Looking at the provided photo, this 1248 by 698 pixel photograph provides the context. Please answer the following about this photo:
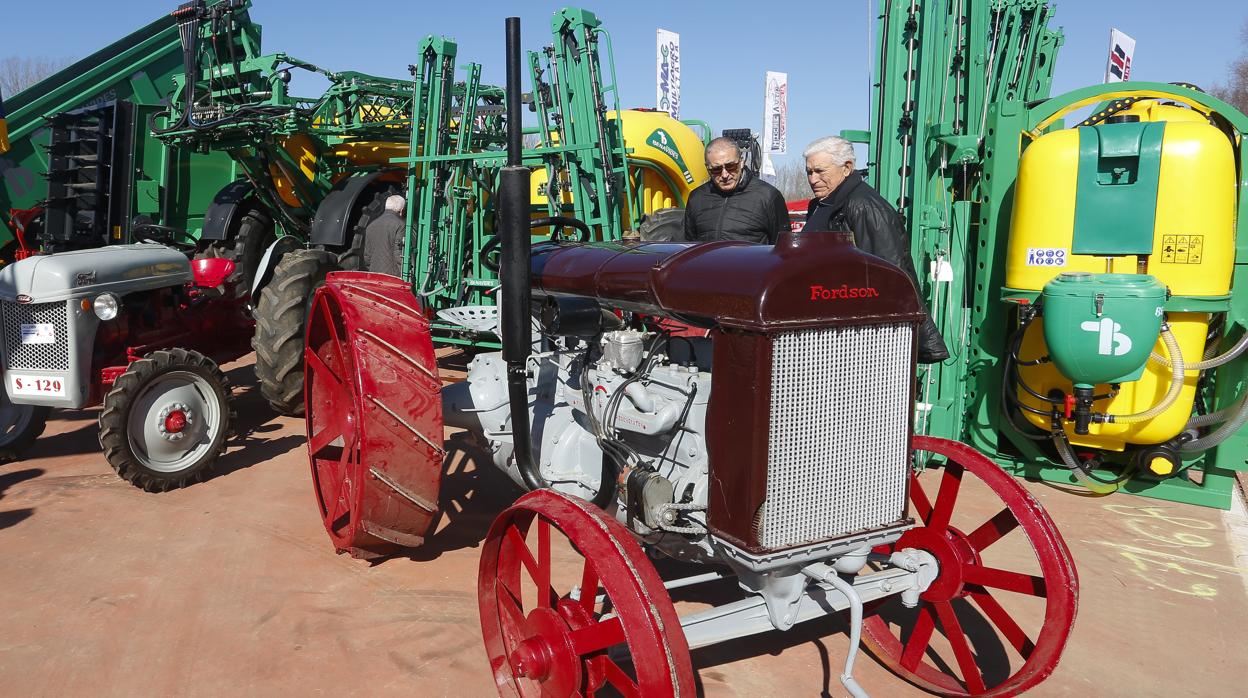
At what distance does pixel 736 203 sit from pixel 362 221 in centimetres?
376

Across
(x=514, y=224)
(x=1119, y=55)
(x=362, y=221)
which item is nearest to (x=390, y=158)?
(x=362, y=221)

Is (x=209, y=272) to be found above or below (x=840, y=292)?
below

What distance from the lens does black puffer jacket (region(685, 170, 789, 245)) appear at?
4023 millimetres

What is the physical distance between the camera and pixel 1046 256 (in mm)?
4152

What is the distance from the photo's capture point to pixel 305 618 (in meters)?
3.03

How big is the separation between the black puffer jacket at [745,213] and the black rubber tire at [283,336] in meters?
2.47

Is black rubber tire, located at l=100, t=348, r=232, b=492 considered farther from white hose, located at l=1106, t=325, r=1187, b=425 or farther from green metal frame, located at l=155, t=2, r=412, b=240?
white hose, located at l=1106, t=325, r=1187, b=425

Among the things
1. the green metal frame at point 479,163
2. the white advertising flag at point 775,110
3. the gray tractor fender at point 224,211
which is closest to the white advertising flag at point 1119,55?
the white advertising flag at point 775,110

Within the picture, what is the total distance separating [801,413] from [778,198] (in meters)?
2.20

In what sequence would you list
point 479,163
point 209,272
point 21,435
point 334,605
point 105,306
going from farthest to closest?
1. point 479,163
2. point 209,272
3. point 21,435
4. point 105,306
5. point 334,605

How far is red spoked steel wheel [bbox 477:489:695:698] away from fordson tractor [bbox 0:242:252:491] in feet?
9.24

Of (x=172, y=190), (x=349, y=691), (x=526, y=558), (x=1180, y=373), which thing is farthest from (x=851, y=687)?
(x=172, y=190)

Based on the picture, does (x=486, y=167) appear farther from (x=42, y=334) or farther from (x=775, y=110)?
(x=775, y=110)

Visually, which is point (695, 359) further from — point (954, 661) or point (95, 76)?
point (95, 76)
